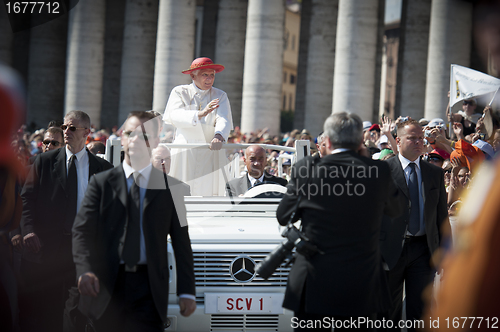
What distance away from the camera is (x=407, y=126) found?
21.2 ft

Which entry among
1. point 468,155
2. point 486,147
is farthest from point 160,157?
point 486,147

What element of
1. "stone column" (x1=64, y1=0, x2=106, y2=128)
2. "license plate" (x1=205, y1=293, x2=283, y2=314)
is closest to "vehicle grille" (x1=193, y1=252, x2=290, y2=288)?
"license plate" (x1=205, y1=293, x2=283, y2=314)

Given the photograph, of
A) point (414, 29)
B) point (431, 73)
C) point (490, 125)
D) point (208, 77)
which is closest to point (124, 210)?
point (208, 77)

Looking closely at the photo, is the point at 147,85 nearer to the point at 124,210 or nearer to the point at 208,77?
the point at 208,77

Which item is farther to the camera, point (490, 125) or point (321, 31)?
point (321, 31)

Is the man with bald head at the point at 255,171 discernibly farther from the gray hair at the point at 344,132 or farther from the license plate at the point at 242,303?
the gray hair at the point at 344,132

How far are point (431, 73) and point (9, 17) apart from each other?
25.0 m

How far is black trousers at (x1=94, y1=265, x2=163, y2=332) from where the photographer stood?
4.43 m

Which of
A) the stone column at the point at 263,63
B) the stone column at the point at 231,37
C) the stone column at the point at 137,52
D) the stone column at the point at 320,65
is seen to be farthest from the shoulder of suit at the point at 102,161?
the stone column at the point at 137,52

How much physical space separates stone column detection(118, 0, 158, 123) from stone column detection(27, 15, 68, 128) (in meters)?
6.44

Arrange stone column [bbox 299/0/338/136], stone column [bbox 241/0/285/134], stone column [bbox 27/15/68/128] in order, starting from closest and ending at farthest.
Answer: stone column [bbox 241/0/285/134]
stone column [bbox 299/0/338/136]
stone column [bbox 27/15/68/128]

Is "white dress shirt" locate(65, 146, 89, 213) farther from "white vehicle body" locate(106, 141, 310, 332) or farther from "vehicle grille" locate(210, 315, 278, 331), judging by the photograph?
"vehicle grille" locate(210, 315, 278, 331)

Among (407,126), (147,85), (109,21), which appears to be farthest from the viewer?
(109,21)

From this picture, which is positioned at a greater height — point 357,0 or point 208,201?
point 357,0
